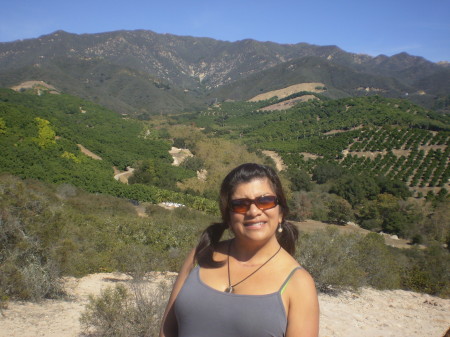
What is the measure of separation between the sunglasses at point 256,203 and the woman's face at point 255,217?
1 cm

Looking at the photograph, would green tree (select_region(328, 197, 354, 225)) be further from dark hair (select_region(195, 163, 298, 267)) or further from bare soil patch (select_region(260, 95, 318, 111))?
bare soil patch (select_region(260, 95, 318, 111))

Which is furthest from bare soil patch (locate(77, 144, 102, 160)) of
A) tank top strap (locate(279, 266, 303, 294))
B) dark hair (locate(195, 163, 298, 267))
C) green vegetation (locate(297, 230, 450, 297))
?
tank top strap (locate(279, 266, 303, 294))

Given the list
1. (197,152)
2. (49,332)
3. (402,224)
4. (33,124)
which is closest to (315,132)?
(197,152)

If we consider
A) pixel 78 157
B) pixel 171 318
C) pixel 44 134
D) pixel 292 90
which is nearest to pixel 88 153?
pixel 78 157

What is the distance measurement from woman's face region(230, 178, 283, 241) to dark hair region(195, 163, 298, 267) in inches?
1.2

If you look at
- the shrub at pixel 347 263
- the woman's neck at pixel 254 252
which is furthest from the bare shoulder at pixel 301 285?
the shrub at pixel 347 263

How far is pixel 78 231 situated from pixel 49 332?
627 centimetres

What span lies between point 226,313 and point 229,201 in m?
0.57

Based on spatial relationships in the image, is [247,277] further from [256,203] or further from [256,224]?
[256,203]

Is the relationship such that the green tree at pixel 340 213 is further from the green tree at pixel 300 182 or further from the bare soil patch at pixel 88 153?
the bare soil patch at pixel 88 153

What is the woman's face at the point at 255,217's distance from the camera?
1.88 metres

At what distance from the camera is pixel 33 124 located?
36.9 meters

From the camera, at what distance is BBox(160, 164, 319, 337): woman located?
1645 millimetres

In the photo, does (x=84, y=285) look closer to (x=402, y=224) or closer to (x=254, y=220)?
(x=254, y=220)
